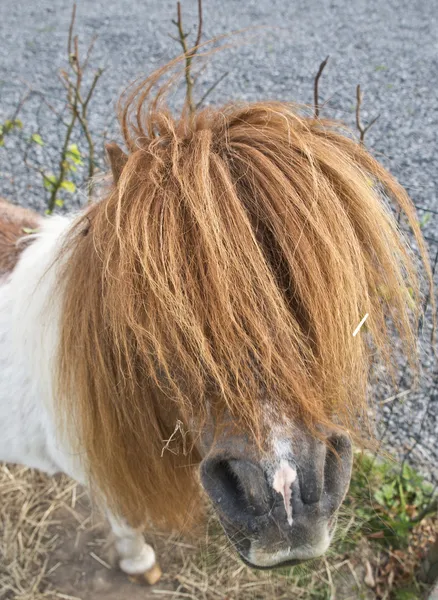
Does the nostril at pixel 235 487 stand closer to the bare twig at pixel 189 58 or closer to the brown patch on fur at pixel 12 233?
the bare twig at pixel 189 58

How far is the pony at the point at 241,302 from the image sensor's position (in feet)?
3.18

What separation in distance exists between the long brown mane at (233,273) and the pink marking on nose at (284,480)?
0.08m

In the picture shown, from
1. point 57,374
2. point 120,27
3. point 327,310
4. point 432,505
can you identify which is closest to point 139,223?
point 327,310

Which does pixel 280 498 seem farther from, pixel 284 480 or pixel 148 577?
pixel 148 577

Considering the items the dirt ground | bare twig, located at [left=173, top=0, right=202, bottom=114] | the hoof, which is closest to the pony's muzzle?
bare twig, located at [left=173, top=0, right=202, bottom=114]

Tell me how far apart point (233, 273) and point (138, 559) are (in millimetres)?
1706

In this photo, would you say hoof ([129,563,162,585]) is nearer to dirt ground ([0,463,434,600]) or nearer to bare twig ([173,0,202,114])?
dirt ground ([0,463,434,600])

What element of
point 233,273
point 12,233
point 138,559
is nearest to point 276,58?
point 12,233

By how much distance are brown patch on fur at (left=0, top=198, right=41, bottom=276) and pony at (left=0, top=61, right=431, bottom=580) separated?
1.85ft

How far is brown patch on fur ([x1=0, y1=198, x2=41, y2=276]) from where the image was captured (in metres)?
1.77

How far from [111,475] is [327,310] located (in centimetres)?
80

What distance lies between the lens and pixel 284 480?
931mm

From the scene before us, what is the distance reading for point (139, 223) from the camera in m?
1.02

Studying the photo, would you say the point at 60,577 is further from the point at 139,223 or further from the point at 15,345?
the point at 139,223
